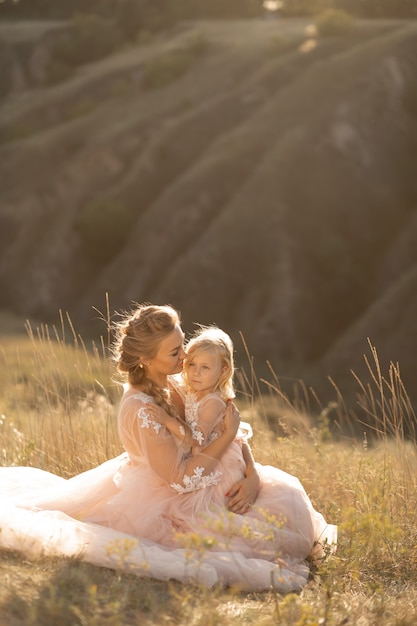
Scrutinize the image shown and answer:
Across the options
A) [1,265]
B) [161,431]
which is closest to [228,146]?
[1,265]

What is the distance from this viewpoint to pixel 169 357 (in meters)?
5.00

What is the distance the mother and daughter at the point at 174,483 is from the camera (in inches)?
188

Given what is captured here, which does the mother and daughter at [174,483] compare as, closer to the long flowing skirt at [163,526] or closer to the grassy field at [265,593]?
the long flowing skirt at [163,526]

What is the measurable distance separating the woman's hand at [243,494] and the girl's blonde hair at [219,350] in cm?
53

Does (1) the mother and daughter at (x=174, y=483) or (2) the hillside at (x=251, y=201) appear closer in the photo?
(1) the mother and daughter at (x=174, y=483)

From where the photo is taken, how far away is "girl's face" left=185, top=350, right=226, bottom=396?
5.03 metres

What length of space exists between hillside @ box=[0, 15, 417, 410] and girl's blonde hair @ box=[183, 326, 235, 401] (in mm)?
15325

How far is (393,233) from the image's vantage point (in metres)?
26.5

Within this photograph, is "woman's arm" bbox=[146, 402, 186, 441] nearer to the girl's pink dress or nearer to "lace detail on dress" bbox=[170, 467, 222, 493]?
the girl's pink dress

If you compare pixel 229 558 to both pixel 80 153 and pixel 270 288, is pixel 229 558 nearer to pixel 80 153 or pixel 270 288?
pixel 270 288

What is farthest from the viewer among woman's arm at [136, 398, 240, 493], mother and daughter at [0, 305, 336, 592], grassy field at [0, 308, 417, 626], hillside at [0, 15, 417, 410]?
hillside at [0, 15, 417, 410]

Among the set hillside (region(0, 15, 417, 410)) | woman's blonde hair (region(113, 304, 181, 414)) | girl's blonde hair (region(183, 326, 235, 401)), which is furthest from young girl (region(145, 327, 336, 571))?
hillside (region(0, 15, 417, 410))

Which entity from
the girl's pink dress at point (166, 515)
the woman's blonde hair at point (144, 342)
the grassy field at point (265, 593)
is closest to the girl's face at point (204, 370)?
the girl's pink dress at point (166, 515)

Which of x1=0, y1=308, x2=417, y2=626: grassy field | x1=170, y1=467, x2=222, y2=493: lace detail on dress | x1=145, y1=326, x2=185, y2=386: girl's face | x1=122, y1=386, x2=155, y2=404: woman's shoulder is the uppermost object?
x1=145, y1=326, x2=185, y2=386: girl's face
